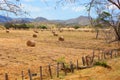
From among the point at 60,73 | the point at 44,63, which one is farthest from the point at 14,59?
the point at 60,73

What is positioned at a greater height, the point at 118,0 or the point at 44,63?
the point at 118,0

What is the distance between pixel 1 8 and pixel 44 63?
11586 millimetres

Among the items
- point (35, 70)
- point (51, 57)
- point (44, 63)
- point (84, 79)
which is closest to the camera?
point (84, 79)

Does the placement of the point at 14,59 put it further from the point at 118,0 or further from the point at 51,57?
the point at 118,0

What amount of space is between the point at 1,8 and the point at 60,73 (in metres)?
8.38

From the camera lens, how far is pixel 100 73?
695 inches

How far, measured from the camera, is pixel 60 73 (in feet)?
58.9

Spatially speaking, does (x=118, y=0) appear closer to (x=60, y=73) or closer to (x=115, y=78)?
(x=115, y=78)

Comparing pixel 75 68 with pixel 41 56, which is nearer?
pixel 75 68

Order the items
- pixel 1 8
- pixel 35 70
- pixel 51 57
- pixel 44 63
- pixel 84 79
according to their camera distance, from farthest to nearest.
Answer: pixel 51 57 < pixel 44 63 < pixel 35 70 < pixel 84 79 < pixel 1 8

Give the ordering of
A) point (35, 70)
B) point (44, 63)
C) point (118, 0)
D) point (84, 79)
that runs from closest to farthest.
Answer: point (118, 0), point (84, 79), point (35, 70), point (44, 63)

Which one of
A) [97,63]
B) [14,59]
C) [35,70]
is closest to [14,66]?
[35,70]

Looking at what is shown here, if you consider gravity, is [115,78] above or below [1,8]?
below

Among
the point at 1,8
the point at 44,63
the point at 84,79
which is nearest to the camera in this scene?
the point at 1,8
